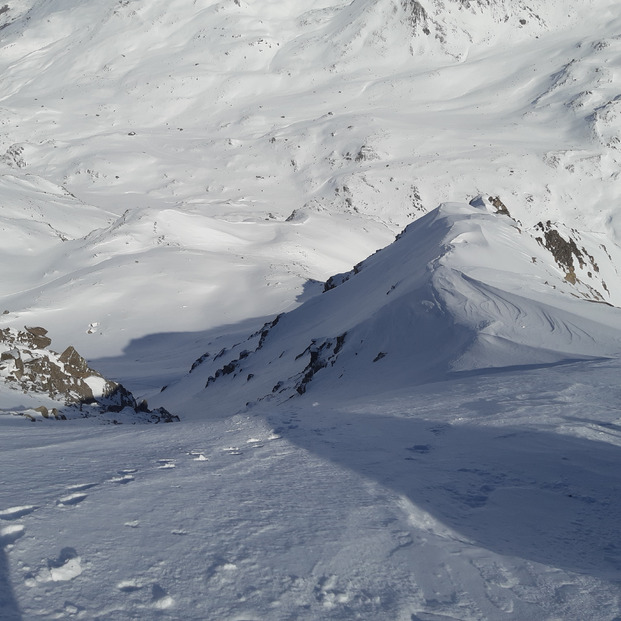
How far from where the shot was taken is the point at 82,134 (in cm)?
6569

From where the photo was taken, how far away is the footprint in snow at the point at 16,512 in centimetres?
348

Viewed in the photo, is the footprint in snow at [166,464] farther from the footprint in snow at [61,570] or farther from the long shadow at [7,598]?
the long shadow at [7,598]

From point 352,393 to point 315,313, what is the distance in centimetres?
777

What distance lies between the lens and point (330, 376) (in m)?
10.7

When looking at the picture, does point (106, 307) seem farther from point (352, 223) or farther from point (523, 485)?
point (523, 485)

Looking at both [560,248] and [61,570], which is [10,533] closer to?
[61,570]

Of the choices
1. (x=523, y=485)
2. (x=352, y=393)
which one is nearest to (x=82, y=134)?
(x=352, y=393)

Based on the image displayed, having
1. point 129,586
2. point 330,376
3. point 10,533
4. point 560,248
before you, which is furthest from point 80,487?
point 560,248

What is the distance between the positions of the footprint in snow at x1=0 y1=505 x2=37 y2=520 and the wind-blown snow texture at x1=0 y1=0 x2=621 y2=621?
20 millimetres

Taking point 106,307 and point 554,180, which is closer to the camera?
point 106,307

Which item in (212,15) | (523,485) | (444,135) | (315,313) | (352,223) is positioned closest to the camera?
(523,485)

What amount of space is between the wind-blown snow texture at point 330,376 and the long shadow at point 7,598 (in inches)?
0.5

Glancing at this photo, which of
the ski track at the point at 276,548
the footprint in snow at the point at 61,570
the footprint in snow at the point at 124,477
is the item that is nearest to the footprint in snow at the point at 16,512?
the ski track at the point at 276,548

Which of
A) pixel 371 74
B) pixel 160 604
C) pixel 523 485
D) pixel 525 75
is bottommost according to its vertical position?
pixel 523 485
